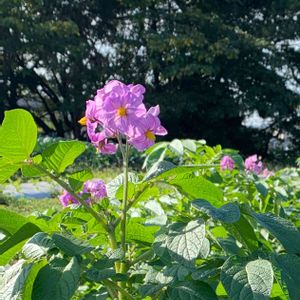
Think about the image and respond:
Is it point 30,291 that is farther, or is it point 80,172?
point 80,172

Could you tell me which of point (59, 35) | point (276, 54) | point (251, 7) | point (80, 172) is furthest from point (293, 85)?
point (80, 172)

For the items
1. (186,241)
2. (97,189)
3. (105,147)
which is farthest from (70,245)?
(97,189)

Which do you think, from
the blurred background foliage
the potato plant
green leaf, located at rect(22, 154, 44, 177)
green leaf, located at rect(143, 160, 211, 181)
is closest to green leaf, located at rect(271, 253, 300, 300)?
the potato plant

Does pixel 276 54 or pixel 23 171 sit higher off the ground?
pixel 23 171

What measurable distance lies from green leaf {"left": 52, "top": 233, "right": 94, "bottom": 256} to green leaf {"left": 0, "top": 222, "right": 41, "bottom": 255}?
6 centimetres

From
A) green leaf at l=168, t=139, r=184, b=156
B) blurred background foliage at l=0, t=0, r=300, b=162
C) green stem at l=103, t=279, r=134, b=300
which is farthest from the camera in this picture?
blurred background foliage at l=0, t=0, r=300, b=162

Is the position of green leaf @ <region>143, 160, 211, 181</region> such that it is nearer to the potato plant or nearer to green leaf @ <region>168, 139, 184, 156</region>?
the potato plant

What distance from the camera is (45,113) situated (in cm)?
1911

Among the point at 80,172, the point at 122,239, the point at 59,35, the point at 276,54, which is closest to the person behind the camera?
the point at 122,239

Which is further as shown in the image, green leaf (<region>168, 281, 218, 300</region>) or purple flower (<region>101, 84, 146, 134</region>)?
purple flower (<region>101, 84, 146, 134</region>)

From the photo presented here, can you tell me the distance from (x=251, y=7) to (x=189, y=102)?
3.52 meters

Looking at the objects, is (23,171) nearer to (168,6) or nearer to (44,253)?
(44,253)

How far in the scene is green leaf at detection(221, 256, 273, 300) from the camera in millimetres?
706

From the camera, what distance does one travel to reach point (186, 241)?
771 millimetres
